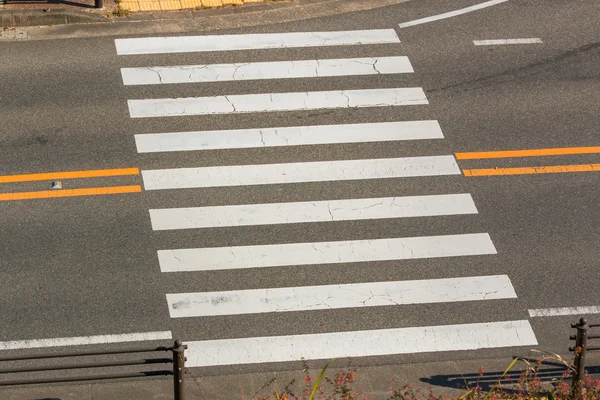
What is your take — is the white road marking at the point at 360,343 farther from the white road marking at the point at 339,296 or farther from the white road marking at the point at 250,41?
the white road marking at the point at 250,41

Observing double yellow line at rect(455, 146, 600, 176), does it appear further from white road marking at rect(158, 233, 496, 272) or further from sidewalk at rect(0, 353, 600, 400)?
sidewalk at rect(0, 353, 600, 400)

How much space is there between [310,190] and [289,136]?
124 cm

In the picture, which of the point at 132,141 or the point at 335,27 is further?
the point at 335,27

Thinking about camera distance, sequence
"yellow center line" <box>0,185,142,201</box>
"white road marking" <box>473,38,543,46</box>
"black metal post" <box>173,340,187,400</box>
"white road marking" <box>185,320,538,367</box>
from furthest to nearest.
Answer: "white road marking" <box>473,38,543,46</box>
"yellow center line" <box>0,185,142,201</box>
"white road marking" <box>185,320,538,367</box>
"black metal post" <box>173,340,187,400</box>

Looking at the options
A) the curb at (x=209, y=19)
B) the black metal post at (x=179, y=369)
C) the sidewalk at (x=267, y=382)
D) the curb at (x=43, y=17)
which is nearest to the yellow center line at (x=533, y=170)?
the sidewalk at (x=267, y=382)

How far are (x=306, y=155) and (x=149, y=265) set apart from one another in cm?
308

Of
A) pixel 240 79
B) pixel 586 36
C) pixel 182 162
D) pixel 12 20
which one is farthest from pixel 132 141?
pixel 586 36

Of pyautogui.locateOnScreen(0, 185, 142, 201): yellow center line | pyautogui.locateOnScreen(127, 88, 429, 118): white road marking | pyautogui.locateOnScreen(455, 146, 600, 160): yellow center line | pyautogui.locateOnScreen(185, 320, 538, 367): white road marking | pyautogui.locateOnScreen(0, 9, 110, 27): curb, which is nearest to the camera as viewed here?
pyautogui.locateOnScreen(185, 320, 538, 367): white road marking

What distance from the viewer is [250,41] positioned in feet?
57.7

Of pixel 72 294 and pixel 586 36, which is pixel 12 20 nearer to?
pixel 72 294

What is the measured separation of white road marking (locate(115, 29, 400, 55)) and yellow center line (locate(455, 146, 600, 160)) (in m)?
3.07

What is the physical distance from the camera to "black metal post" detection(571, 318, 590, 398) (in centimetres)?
1095

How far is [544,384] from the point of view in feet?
40.4

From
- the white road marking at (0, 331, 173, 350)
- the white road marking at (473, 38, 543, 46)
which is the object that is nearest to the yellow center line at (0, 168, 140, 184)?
the white road marking at (0, 331, 173, 350)
